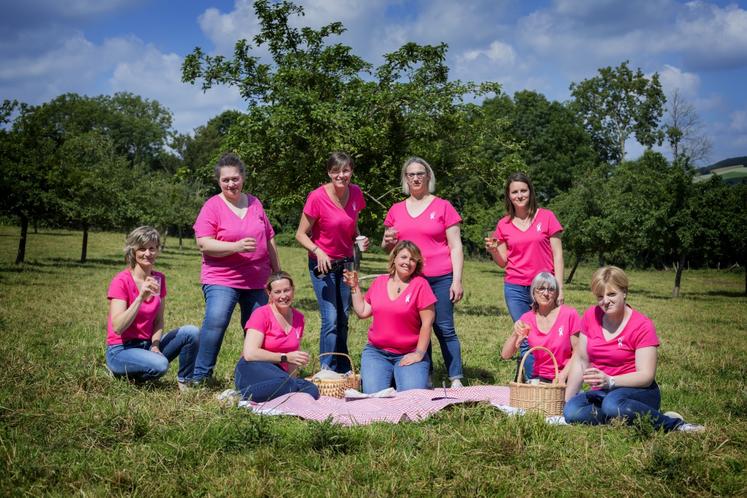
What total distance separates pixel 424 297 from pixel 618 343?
1890mm

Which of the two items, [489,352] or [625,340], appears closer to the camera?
[625,340]

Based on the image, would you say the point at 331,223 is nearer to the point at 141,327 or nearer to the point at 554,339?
the point at 141,327

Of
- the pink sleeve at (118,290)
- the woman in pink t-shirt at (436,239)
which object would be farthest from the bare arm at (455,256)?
the pink sleeve at (118,290)

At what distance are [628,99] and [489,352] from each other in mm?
58972

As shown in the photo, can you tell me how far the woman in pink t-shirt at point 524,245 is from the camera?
7.24 metres

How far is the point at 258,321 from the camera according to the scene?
656 cm

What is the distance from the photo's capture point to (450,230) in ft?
23.9

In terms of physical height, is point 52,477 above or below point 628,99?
below

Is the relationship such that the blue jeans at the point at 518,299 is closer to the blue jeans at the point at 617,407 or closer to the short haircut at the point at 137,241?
the blue jeans at the point at 617,407

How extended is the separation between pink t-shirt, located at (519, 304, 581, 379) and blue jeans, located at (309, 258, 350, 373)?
1856 millimetres

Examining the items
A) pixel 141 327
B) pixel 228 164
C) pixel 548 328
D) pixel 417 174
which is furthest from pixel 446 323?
pixel 141 327

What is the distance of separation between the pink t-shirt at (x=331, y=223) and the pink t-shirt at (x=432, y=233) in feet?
1.89

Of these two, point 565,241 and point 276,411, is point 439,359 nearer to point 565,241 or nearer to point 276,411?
point 276,411

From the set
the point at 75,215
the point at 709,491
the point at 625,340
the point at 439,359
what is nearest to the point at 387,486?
the point at 709,491
